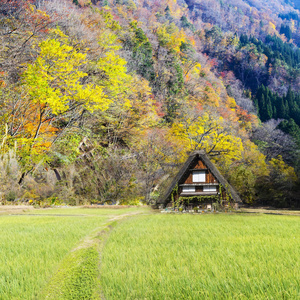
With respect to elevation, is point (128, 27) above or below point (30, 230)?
above

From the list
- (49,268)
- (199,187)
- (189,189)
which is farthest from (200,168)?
(49,268)

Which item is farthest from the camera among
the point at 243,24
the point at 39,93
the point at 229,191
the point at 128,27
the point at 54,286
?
the point at 243,24

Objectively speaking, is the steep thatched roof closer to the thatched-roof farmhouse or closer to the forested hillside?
the thatched-roof farmhouse

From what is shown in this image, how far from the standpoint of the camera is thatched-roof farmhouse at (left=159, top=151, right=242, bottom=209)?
39.0ft

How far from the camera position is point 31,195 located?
50.7 feet

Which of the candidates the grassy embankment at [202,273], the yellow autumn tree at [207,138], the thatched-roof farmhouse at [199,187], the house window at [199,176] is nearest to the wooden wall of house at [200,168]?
the thatched-roof farmhouse at [199,187]

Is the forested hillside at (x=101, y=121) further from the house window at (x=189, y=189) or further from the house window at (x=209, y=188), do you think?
the house window at (x=209, y=188)

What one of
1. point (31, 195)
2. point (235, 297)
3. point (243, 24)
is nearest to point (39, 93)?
point (31, 195)

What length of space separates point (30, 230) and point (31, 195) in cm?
1032

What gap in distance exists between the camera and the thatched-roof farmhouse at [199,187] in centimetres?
1188

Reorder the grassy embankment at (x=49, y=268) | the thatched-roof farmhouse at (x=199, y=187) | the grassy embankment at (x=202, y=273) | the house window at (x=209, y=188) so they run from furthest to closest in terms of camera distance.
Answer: the house window at (x=209, y=188) → the thatched-roof farmhouse at (x=199, y=187) → the grassy embankment at (x=49, y=268) → the grassy embankment at (x=202, y=273)

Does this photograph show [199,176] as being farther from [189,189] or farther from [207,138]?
[207,138]

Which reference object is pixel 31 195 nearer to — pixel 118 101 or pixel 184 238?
pixel 118 101

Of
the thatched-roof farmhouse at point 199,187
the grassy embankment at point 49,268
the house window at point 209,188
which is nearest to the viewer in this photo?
the grassy embankment at point 49,268
